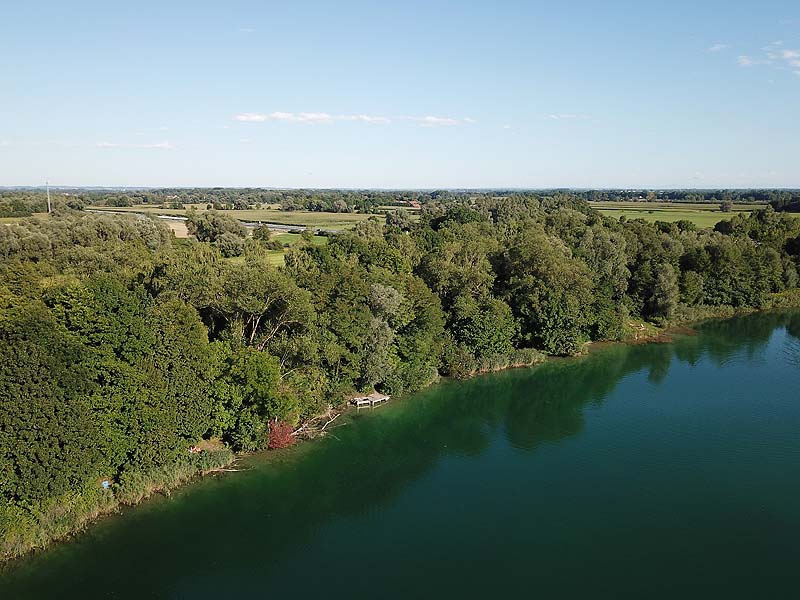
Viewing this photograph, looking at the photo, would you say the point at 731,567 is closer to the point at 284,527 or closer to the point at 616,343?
the point at 284,527

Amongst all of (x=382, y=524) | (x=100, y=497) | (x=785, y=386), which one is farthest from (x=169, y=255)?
(x=785, y=386)

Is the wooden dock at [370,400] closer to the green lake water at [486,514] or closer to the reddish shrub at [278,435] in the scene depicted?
the green lake water at [486,514]

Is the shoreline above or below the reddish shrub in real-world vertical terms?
below

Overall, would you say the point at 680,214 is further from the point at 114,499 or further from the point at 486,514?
the point at 114,499

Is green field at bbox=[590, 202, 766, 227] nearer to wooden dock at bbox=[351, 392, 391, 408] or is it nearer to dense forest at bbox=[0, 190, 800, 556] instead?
dense forest at bbox=[0, 190, 800, 556]

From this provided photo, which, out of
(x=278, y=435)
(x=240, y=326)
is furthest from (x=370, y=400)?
(x=240, y=326)

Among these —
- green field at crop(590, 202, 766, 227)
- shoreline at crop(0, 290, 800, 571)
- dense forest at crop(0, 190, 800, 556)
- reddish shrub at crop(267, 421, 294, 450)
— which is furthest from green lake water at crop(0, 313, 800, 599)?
green field at crop(590, 202, 766, 227)
